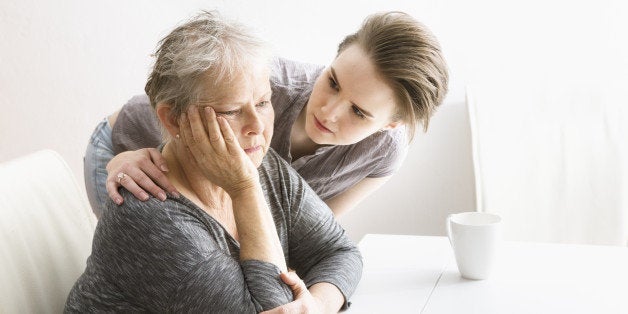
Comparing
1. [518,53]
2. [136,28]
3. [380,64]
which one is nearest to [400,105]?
[380,64]

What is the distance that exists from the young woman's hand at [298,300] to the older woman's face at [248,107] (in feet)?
0.72

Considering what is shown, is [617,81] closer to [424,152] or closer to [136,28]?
[424,152]

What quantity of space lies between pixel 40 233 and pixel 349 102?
2.09 feet

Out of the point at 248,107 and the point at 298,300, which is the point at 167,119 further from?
the point at 298,300

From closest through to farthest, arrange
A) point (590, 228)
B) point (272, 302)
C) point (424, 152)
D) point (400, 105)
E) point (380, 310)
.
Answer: point (272, 302), point (380, 310), point (400, 105), point (590, 228), point (424, 152)

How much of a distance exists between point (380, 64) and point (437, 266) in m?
0.42

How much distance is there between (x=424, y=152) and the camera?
2.68 meters

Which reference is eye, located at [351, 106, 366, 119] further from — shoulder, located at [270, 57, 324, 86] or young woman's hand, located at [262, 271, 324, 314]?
young woman's hand, located at [262, 271, 324, 314]

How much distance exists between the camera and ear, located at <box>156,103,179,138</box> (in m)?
1.18

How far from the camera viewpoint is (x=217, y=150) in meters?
1.15

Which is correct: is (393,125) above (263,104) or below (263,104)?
below

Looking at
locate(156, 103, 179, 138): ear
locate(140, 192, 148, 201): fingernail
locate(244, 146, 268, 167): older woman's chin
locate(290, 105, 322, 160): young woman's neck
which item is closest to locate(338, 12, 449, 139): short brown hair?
locate(290, 105, 322, 160): young woman's neck

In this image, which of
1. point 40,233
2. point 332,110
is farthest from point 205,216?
point 332,110

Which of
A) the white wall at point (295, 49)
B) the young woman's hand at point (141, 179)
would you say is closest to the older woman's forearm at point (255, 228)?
the young woman's hand at point (141, 179)
